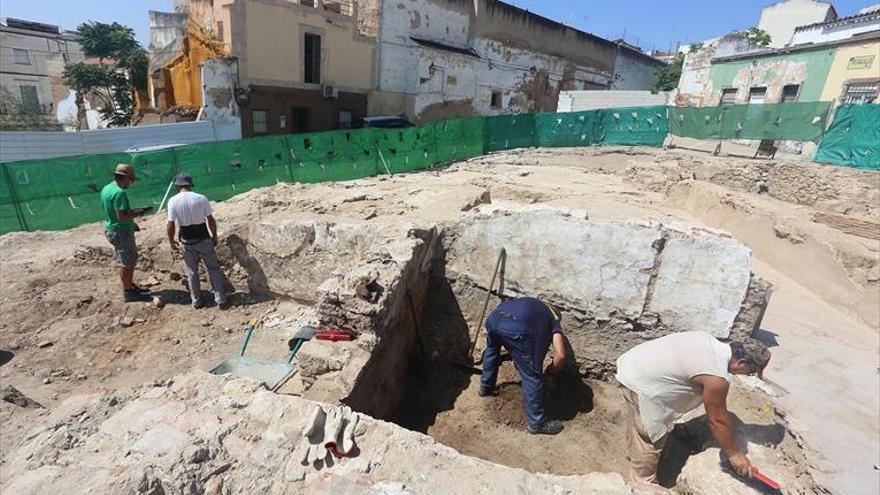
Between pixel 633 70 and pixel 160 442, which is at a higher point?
pixel 633 70

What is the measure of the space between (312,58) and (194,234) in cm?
1515

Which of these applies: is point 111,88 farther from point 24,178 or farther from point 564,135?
point 564,135

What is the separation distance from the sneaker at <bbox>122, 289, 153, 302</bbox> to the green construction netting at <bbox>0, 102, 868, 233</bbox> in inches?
156

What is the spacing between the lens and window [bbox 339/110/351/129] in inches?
799

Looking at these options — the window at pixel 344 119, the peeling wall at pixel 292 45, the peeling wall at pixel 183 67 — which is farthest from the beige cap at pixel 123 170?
the window at pixel 344 119

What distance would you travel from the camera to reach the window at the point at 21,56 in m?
29.9

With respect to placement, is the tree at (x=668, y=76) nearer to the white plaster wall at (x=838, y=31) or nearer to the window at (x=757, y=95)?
the white plaster wall at (x=838, y=31)

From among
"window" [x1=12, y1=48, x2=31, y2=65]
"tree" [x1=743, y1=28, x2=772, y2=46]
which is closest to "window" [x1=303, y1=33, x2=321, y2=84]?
"window" [x1=12, y1=48, x2=31, y2=65]

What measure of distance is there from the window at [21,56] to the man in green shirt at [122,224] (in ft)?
119

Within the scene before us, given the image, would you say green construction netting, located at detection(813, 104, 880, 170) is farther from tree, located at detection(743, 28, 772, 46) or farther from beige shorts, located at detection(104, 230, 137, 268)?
tree, located at detection(743, 28, 772, 46)

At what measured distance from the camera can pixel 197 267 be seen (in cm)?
588

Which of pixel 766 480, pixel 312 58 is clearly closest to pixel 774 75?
pixel 312 58

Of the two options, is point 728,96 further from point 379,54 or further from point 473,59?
point 379,54

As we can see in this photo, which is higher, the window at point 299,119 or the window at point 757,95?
the window at point 757,95
